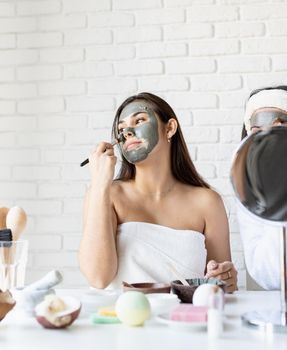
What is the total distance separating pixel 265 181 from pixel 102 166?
2.50ft

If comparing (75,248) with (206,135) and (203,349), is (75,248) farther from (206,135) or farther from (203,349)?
(203,349)

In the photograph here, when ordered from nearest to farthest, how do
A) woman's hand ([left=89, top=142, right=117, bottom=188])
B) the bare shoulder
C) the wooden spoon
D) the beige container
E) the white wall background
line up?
1. the beige container
2. the wooden spoon
3. woman's hand ([left=89, top=142, right=117, bottom=188])
4. the bare shoulder
5. the white wall background

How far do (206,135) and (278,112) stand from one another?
62cm

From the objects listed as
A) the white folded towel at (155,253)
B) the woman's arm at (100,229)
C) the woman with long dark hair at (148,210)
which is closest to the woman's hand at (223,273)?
the woman with long dark hair at (148,210)

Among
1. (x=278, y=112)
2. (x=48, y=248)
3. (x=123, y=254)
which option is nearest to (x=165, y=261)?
(x=123, y=254)

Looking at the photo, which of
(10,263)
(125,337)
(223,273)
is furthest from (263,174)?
(10,263)

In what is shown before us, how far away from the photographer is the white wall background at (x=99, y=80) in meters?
2.30

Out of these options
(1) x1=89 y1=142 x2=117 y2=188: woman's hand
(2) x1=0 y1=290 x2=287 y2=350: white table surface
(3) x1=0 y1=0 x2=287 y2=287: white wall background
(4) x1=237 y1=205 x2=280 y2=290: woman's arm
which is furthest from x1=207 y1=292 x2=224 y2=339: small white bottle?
(3) x1=0 y1=0 x2=287 y2=287: white wall background

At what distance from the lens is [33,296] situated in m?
1.07

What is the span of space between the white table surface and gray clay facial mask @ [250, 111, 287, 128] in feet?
2.57

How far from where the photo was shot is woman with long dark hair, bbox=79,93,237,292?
1.60 m

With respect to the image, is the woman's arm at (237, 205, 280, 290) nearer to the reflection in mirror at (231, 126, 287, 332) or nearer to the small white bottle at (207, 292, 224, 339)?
the reflection in mirror at (231, 126, 287, 332)

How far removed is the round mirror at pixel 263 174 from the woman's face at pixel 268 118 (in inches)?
27.4

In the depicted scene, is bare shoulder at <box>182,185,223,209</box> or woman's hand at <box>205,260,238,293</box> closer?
woman's hand at <box>205,260,238,293</box>
